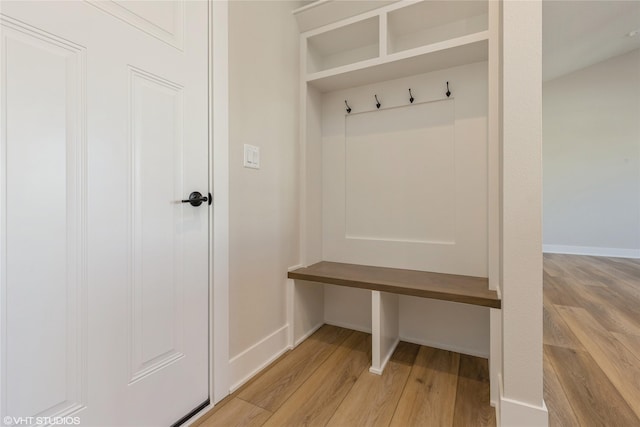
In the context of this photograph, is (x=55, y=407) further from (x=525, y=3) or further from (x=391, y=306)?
(x=525, y=3)

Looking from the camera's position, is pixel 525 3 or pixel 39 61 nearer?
pixel 39 61

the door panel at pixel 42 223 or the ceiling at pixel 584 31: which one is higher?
the ceiling at pixel 584 31

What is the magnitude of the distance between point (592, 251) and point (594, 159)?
1.50 metres

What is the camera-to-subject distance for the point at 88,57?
86 cm

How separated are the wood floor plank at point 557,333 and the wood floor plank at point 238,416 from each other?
178 centimetres

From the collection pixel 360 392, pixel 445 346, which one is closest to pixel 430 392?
pixel 360 392

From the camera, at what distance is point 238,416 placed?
1191 mm

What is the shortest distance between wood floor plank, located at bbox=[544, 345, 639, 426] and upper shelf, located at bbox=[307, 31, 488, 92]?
1.75 metres

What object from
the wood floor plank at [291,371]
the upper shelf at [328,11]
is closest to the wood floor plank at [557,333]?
the wood floor plank at [291,371]

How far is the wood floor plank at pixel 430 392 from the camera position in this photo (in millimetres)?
1183

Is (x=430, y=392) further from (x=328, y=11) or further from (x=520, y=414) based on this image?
(x=328, y=11)

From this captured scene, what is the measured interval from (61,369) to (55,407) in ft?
0.34

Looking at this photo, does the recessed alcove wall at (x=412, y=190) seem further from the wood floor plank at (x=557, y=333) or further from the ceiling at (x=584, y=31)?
the ceiling at (x=584, y=31)

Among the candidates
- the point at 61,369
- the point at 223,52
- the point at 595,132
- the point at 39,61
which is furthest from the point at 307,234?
the point at 595,132
